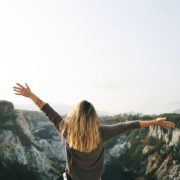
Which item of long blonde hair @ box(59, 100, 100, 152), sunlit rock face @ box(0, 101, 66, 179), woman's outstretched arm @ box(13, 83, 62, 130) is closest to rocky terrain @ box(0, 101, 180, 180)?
sunlit rock face @ box(0, 101, 66, 179)

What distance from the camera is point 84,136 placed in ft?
11.6

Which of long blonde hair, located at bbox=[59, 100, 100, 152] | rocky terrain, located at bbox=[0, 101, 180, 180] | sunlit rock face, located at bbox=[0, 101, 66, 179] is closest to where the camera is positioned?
long blonde hair, located at bbox=[59, 100, 100, 152]

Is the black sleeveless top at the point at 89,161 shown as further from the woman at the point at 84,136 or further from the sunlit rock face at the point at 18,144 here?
the sunlit rock face at the point at 18,144

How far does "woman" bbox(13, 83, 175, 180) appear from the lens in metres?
3.51

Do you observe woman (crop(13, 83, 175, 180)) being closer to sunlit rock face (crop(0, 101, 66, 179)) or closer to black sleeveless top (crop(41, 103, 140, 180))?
black sleeveless top (crop(41, 103, 140, 180))

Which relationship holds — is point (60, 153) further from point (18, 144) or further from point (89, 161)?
point (89, 161)

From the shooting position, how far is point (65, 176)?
3.87 metres

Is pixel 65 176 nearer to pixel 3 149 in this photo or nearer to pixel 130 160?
pixel 3 149

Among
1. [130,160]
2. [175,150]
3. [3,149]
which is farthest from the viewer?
[130,160]

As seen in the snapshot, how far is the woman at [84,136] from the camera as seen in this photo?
11.5 ft

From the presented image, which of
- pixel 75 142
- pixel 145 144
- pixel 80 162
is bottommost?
pixel 145 144

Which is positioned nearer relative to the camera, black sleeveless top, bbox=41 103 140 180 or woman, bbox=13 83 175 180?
woman, bbox=13 83 175 180

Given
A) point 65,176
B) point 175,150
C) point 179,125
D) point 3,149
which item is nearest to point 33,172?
point 3,149

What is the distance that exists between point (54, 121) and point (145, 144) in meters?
105
